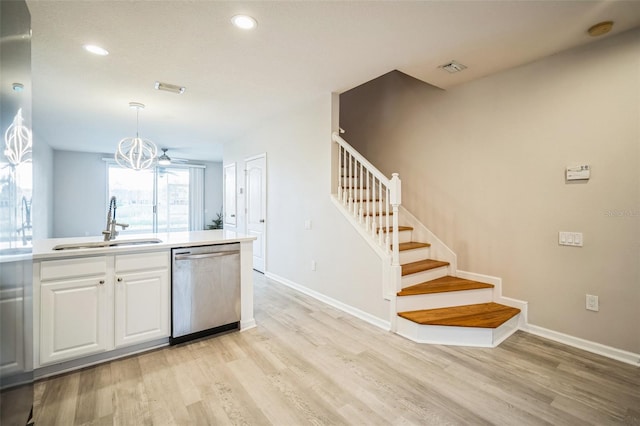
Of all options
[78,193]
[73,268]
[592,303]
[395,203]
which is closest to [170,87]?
[73,268]

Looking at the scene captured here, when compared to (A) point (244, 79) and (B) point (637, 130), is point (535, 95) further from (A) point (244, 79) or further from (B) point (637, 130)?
(A) point (244, 79)

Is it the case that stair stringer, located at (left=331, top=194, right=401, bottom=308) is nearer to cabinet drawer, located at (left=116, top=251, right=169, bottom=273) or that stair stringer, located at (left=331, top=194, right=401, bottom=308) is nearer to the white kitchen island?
the white kitchen island

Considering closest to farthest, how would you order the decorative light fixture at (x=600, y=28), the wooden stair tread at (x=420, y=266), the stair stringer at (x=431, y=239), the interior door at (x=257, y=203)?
the decorative light fixture at (x=600, y=28)
the wooden stair tread at (x=420, y=266)
the stair stringer at (x=431, y=239)
the interior door at (x=257, y=203)

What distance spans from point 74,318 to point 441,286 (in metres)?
3.29

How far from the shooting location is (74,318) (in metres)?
2.17

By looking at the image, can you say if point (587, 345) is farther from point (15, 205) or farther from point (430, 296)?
point (15, 205)

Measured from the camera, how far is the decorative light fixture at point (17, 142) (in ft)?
3.68

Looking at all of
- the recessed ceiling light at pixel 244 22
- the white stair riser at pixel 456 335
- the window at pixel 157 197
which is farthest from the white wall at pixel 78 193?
the white stair riser at pixel 456 335

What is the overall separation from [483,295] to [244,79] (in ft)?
11.6

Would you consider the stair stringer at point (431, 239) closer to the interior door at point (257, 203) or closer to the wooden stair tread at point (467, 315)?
the wooden stair tread at point (467, 315)

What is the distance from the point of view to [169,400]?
1.90 meters

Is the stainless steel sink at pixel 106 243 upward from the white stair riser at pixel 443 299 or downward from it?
upward

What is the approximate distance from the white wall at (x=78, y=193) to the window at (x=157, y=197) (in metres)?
0.29

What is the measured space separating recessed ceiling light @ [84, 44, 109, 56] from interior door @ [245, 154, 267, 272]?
2591 mm
